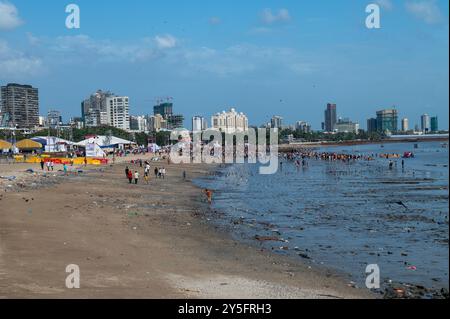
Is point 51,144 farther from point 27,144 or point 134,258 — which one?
point 134,258

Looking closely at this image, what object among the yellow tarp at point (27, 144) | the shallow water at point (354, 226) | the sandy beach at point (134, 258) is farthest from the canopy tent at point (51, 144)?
the sandy beach at point (134, 258)

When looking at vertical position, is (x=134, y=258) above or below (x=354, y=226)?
above

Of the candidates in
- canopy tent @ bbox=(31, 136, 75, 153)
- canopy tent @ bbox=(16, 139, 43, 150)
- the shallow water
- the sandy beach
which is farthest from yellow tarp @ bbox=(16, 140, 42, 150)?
the sandy beach

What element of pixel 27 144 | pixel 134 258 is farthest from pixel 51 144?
pixel 134 258

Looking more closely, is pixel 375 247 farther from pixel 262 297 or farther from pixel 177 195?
pixel 177 195

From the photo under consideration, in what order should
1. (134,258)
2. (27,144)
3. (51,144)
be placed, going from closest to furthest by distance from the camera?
(134,258) → (27,144) → (51,144)

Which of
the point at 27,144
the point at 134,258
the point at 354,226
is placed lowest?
the point at 354,226

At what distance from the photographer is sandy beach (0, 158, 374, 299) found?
363 inches

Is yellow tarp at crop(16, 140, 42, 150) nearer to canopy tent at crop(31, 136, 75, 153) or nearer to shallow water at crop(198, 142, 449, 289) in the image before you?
canopy tent at crop(31, 136, 75, 153)

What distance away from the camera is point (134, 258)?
478 inches

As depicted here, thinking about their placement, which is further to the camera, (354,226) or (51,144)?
(51,144)

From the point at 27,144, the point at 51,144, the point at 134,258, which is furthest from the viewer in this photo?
the point at 51,144

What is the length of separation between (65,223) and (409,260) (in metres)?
10.7

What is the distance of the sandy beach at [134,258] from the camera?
30.3 feet
